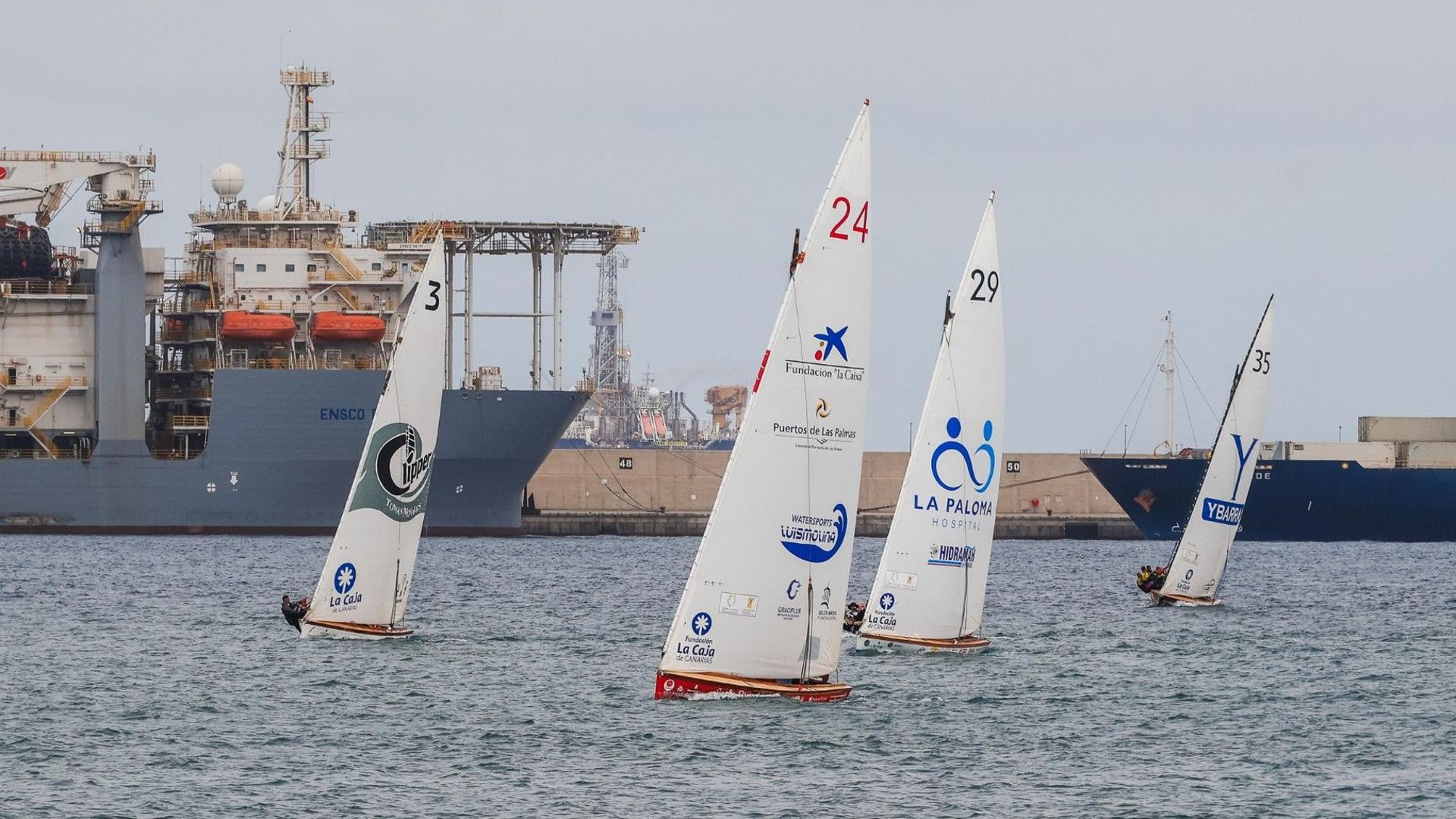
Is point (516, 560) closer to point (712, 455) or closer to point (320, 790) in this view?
point (712, 455)

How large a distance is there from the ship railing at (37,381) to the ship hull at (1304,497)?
37.6 metres

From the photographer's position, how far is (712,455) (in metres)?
97.4

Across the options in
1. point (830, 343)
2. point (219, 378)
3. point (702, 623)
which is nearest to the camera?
point (830, 343)

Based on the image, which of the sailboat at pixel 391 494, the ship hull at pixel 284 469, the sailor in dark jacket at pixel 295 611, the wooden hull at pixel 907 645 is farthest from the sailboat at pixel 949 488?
the ship hull at pixel 284 469

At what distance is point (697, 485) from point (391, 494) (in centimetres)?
6202

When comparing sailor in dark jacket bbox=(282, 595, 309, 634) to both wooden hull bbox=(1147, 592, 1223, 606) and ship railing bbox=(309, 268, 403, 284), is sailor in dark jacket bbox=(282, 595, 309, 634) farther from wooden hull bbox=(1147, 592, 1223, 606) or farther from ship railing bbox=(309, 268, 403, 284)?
ship railing bbox=(309, 268, 403, 284)

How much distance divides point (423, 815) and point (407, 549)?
14.4 m

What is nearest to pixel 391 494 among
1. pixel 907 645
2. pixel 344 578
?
pixel 344 578

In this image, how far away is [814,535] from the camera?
25.7 meters

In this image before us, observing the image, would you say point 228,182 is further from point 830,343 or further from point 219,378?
point 830,343

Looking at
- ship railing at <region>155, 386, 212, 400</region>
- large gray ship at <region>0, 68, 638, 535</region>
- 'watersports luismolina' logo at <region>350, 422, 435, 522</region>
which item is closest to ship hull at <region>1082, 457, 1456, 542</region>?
large gray ship at <region>0, 68, 638, 535</region>

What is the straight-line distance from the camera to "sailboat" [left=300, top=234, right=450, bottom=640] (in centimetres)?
3503

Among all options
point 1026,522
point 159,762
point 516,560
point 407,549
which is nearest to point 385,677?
point 407,549

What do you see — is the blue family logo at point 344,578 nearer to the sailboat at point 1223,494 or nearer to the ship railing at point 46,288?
the sailboat at point 1223,494
